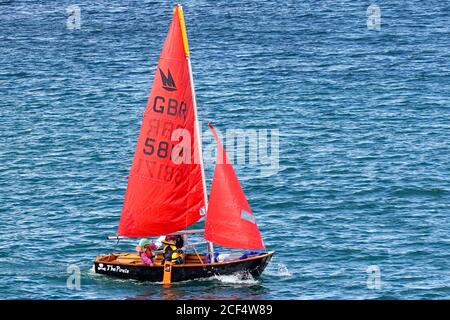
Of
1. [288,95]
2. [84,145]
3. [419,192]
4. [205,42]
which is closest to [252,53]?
[205,42]

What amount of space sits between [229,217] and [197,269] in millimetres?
3605

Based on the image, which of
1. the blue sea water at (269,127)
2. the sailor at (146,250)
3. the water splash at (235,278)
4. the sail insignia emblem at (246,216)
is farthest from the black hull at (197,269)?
the sail insignia emblem at (246,216)

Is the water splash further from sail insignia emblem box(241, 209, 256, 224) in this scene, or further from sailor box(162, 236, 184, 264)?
sail insignia emblem box(241, 209, 256, 224)

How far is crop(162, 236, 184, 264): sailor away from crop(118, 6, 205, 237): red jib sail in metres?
1.20

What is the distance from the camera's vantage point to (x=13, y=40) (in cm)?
13488

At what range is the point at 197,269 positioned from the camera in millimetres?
65188

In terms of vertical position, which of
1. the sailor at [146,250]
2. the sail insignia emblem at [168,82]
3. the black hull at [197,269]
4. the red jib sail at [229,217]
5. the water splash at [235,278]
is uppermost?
the sail insignia emblem at [168,82]

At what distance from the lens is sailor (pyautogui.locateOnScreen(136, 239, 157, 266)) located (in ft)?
217

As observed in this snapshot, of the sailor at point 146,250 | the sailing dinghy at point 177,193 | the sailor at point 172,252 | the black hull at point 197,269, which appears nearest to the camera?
the black hull at point 197,269

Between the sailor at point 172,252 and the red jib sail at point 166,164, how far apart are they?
120 centimetres

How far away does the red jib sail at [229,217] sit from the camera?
6512 centimetres

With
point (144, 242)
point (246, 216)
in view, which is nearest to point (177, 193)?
point (144, 242)

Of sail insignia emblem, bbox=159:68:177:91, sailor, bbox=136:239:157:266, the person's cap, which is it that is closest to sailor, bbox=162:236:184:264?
sailor, bbox=136:239:157:266

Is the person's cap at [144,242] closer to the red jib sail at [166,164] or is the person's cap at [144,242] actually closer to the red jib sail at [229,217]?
the red jib sail at [166,164]
